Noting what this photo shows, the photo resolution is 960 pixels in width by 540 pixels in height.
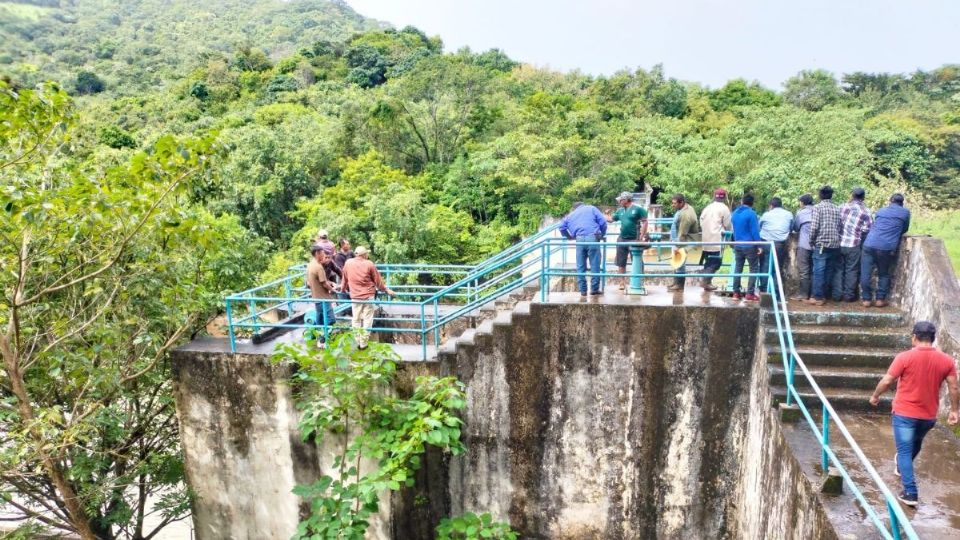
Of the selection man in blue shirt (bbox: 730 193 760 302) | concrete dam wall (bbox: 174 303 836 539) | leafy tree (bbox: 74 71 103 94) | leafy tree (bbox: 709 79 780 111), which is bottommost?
concrete dam wall (bbox: 174 303 836 539)

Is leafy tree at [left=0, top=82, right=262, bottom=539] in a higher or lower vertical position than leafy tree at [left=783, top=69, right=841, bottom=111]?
lower

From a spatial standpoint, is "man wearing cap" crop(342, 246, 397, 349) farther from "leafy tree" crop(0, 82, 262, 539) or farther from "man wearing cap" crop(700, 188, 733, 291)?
"man wearing cap" crop(700, 188, 733, 291)

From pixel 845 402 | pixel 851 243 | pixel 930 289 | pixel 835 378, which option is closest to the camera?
pixel 845 402

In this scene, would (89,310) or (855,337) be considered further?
(89,310)

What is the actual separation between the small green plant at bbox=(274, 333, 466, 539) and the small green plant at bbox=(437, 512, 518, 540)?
0.87m

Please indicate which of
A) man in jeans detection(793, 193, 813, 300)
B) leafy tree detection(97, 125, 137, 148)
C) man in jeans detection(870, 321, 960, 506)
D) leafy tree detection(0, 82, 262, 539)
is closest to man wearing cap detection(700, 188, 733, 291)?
man in jeans detection(793, 193, 813, 300)

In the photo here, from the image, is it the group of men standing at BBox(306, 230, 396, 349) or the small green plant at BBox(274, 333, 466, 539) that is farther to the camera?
the group of men standing at BBox(306, 230, 396, 349)

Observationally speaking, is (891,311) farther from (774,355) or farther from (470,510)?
(470,510)

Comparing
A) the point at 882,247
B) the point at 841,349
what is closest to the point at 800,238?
the point at 882,247

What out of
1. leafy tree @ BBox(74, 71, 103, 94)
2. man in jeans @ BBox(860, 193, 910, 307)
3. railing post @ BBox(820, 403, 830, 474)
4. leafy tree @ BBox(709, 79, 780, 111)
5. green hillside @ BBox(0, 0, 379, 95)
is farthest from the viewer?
green hillside @ BBox(0, 0, 379, 95)

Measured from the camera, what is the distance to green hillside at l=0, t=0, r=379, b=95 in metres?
58.8

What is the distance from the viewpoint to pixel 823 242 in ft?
22.8

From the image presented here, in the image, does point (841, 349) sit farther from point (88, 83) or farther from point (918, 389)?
point (88, 83)

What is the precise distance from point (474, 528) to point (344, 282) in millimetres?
3576
